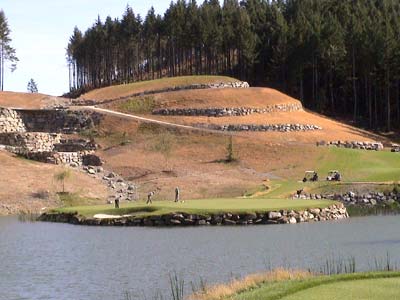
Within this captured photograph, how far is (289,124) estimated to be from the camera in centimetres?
9894

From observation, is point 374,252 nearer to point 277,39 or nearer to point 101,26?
point 277,39

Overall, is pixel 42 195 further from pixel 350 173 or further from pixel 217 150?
pixel 350 173

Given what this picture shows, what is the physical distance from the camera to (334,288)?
20.2 metres

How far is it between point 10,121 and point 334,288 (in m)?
90.9

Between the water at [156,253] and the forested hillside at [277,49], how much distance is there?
74098 mm

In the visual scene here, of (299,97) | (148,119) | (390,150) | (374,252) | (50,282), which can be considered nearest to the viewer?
(50,282)

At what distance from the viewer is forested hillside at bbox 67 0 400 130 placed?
122 metres

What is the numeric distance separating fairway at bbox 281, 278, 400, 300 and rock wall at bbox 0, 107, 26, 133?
3484 inches

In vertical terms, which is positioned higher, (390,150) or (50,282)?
(390,150)

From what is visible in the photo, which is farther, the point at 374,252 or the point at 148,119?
the point at 148,119

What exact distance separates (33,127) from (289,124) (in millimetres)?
36736

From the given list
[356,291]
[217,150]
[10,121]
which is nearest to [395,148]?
[217,150]

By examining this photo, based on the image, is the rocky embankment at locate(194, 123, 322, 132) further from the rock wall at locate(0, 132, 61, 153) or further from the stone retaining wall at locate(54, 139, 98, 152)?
the rock wall at locate(0, 132, 61, 153)

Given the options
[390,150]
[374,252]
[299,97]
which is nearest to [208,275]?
[374,252]
